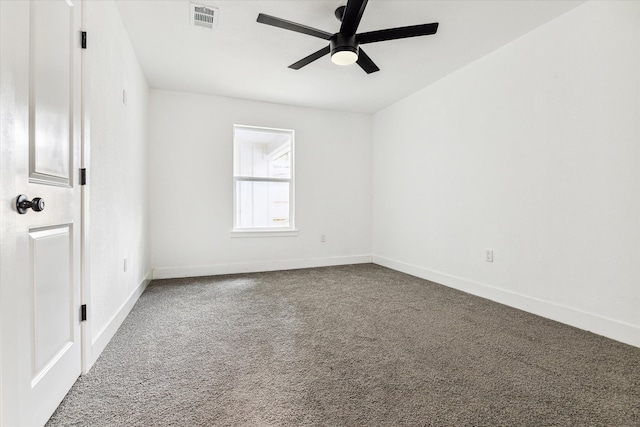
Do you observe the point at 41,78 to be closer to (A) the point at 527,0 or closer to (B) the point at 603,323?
(A) the point at 527,0

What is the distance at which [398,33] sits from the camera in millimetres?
2164

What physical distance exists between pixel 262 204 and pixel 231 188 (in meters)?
0.60

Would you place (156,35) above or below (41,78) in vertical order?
above

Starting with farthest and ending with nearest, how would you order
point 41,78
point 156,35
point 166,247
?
point 166,247 → point 156,35 → point 41,78

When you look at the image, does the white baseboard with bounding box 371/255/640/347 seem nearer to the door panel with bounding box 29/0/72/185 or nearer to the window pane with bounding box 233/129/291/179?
the window pane with bounding box 233/129/291/179

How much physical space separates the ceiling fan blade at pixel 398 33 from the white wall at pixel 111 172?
1764 mm

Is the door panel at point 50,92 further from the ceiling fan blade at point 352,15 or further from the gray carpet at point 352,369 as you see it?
the ceiling fan blade at point 352,15

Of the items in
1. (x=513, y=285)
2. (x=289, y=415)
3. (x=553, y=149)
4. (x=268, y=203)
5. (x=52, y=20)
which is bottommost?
(x=289, y=415)

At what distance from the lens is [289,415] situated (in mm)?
1302

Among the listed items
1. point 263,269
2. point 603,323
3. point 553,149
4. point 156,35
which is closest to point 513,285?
point 603,323

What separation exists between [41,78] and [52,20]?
313mm

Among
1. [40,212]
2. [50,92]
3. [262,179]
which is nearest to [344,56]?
[50,92]

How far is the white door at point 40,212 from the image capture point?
3.27 ft

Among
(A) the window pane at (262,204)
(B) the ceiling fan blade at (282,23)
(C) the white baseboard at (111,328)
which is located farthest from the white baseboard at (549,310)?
(C) the white baseboard at (111,328)
